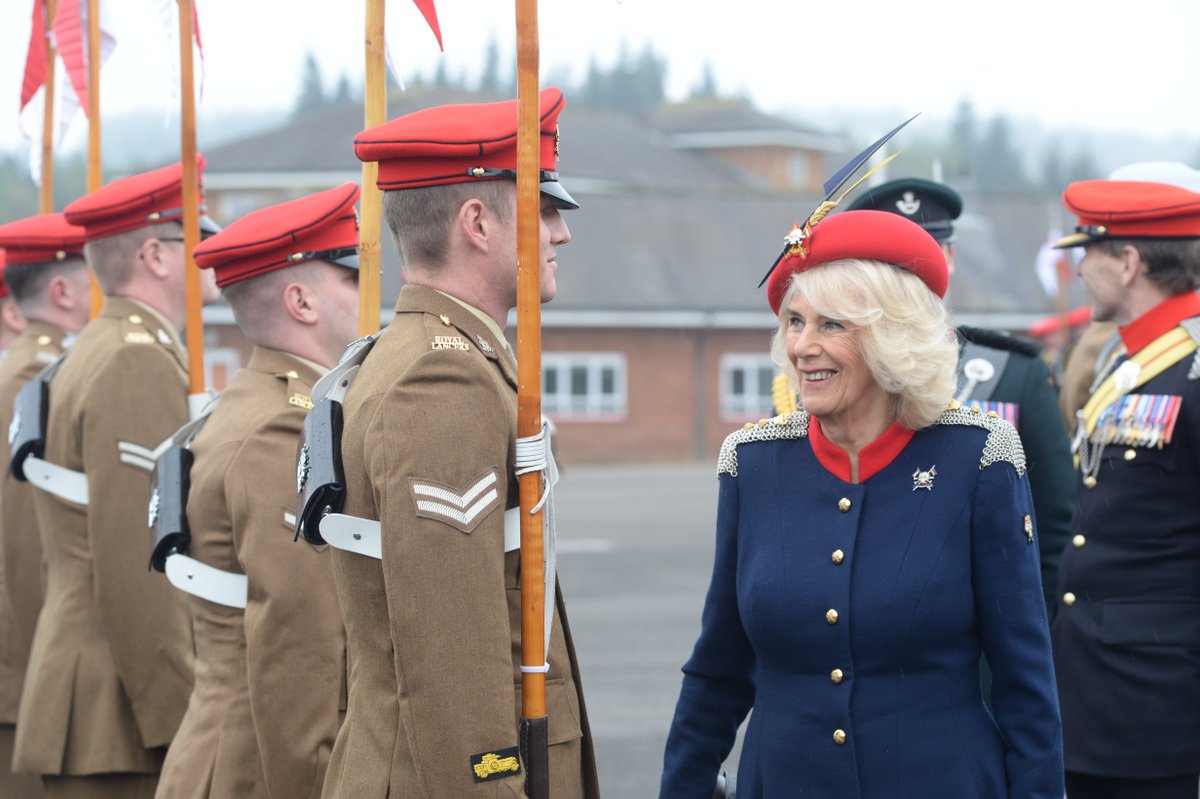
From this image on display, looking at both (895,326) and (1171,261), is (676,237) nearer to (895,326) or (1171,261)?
(1171,261)

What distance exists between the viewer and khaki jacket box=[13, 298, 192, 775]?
4.46 m

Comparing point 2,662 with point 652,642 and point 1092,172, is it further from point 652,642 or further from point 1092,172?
point 1092,172

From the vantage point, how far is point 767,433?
11.1ft

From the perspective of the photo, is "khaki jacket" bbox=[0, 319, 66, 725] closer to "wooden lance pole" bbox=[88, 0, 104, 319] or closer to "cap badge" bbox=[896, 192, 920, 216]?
"wooden lance pole" bbox=[88, 0, 104, 319]

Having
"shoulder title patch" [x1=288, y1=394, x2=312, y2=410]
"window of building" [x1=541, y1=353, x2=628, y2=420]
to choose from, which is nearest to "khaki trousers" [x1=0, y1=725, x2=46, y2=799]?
"shoulder title patch" [x1=288, y1=394, x2=312, y2=410]

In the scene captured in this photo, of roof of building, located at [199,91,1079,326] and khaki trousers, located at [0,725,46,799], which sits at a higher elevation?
khaki trousers, located at [0,725,46,799]

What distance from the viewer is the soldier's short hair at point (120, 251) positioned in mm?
5020

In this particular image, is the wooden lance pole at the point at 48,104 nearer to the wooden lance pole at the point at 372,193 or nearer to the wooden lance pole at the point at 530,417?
the wooden lance pole at the point at 372,193

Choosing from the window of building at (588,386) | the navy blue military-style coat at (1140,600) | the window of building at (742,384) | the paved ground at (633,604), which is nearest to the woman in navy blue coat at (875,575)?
the navy blue military-style coat at (1140,600)

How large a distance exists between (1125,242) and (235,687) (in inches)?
119

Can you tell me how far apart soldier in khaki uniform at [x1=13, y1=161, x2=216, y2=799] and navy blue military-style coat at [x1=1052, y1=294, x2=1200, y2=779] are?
2.67 m

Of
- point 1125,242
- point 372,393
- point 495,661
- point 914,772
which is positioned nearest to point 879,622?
point 914,772

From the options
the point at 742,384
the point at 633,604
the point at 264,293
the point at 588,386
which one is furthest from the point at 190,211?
the point at 742,384

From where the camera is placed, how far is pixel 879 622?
3070 millimetres
